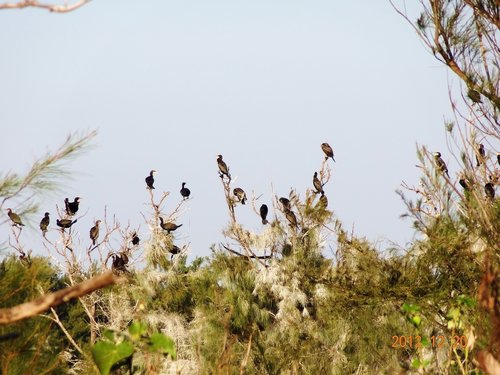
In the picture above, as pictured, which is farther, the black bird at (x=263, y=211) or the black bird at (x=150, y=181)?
the black bird at (x=150, y=181)

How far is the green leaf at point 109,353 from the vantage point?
16.4ft

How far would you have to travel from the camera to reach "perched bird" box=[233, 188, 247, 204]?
754 inches

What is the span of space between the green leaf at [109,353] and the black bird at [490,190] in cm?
723

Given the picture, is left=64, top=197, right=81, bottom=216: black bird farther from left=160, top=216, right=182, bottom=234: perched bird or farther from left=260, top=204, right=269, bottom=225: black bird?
left=260, top=204, right=269, bottom=225: black bird

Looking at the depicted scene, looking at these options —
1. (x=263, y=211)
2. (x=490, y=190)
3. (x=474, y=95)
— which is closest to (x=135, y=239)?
(x=263, y=211)

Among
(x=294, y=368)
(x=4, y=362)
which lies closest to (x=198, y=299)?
(x=294, y=368)

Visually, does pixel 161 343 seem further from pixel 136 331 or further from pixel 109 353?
pixel 109 353

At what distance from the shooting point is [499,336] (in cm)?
415

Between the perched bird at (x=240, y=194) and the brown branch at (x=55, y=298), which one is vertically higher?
the perched bird at (x=240, y=194)

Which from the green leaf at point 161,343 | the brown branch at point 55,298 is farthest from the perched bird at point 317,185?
the brown branch at point 55,298

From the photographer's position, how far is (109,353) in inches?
198

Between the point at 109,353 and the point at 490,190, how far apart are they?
26.5ft

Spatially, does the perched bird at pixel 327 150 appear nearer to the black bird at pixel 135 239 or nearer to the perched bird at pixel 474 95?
the black bird at pixel 135 239
